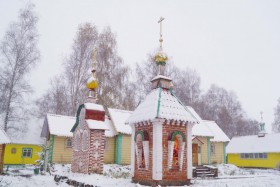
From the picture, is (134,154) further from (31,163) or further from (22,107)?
(31,163)

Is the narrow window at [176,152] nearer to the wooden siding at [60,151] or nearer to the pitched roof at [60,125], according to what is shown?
the pitched roof at [60,125]

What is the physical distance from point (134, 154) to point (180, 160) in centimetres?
254

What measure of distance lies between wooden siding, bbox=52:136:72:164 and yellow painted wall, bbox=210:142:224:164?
14.2m

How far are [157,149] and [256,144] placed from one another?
26244 mm

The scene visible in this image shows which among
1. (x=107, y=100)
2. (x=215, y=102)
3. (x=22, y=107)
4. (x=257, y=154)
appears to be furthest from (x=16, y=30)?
(x=215, y=102)

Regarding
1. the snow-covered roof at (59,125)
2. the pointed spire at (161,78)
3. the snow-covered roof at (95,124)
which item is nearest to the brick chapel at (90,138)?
the snow-covered roof at (95,124)

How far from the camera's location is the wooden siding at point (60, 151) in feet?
75.7

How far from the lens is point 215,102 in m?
50.8

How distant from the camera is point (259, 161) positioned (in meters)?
33.1

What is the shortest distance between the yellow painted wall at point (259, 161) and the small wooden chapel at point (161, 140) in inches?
871

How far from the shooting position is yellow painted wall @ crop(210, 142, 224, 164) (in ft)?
91.7

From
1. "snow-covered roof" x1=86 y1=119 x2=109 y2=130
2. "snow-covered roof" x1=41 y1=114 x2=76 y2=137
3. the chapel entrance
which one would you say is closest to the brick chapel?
"snow-covered roof" x1=86 y1=119 x2=109 y2=130

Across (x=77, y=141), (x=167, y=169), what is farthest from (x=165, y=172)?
(x=77, y=141)

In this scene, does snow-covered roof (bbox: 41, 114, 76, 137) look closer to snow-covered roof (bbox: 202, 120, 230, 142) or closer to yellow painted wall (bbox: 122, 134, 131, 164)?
yellow painted wall (bbox: 122, 134, 131, 164)
